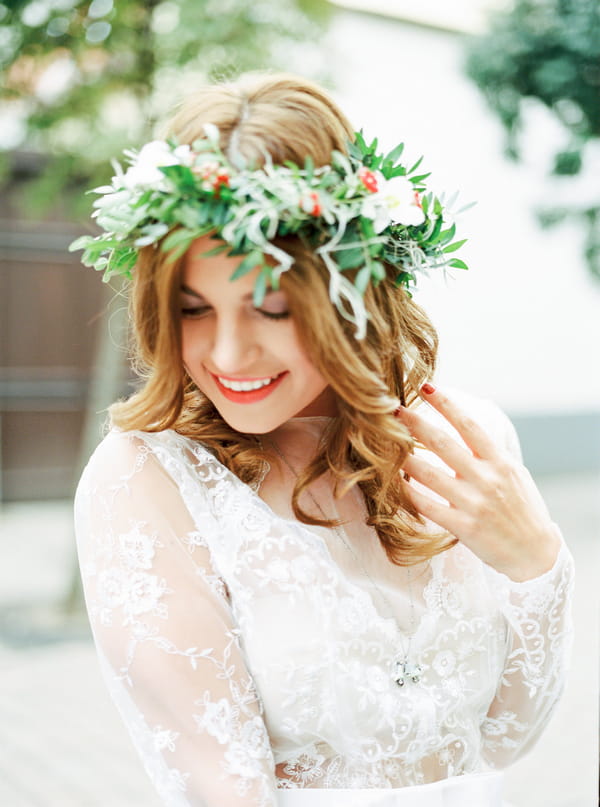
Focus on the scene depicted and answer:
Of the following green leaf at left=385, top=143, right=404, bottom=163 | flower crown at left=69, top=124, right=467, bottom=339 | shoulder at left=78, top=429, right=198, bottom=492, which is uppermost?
green leaf at left=385, top=143, right=404, bottom=163

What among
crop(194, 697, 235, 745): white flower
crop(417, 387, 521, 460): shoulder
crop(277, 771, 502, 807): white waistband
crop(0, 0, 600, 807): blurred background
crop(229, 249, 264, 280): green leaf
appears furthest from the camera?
crop(0, 0, 600, 807): blurred background

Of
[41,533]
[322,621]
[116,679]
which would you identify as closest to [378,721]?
[322,621]

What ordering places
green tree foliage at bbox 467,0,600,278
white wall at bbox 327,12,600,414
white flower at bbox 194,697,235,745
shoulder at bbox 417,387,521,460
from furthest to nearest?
white wall at bbox 327,12,600,414 < green tree foliage at bbox 467,0,600,278 < shoulder at bbox 417,387,521,460 < white flower at bbox 194,697,235,745

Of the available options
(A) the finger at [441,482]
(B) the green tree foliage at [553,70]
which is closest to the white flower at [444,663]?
(A) the finger at [441,482]

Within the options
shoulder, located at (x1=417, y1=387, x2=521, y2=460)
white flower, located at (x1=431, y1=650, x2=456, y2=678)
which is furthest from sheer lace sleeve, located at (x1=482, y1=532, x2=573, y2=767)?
shoulder, located at (x1=417, y1=387, x2=521, y2=460)

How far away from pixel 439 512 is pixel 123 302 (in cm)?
588

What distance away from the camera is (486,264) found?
11078 millimetres

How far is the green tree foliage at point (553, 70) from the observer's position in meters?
6.48

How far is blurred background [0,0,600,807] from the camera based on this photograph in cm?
504

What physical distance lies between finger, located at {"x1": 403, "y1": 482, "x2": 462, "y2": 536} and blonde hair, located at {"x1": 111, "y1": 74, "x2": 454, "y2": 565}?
58 millimetres

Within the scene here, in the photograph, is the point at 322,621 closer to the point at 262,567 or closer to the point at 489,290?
the point at 262,567

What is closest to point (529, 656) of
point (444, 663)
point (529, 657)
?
point (529, 657)

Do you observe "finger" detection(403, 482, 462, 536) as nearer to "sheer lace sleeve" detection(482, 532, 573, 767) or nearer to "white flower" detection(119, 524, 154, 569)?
"sheer lace sleeve" detection(482, 532, 573, 767)

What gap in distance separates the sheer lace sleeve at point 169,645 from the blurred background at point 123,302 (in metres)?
0.60
